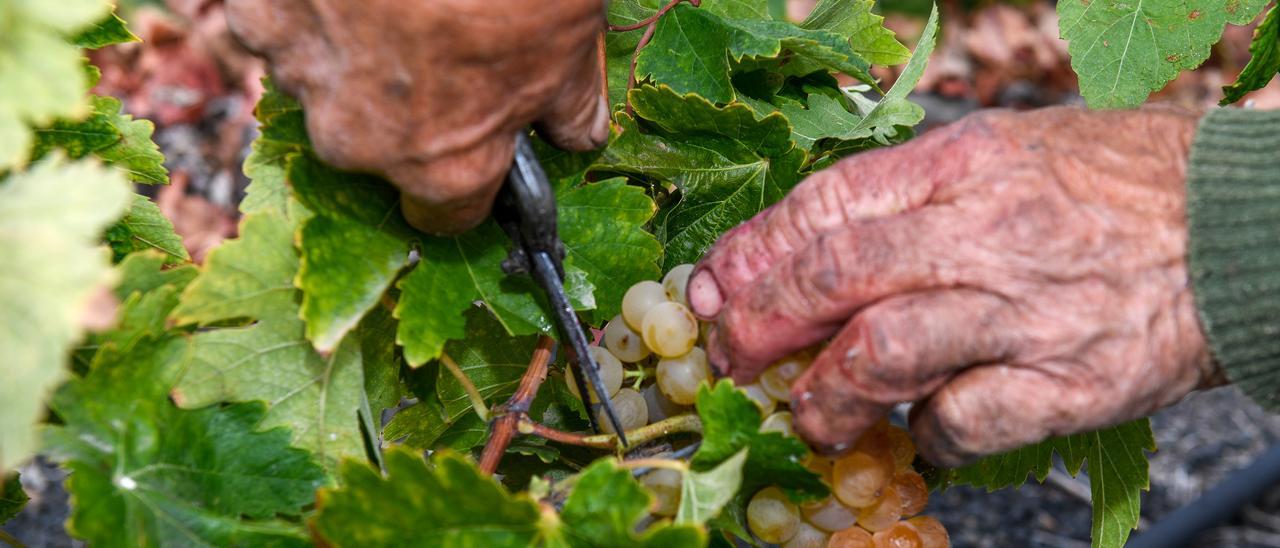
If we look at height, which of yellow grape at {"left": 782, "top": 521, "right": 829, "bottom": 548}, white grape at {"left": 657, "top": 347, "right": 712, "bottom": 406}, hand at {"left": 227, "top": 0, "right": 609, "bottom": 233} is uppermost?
hand at {"left": 227, "top": 0, "right": 609, "bottom": 233}

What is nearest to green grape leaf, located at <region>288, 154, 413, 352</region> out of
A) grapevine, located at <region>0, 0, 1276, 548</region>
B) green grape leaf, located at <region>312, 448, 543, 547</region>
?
grapevine, located at <region>0, 0, 1276, 548</region>

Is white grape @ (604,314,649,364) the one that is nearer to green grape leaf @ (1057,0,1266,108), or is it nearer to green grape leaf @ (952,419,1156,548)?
green grape leaf @ (952,419,1156,548)

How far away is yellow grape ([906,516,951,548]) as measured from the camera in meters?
0.76

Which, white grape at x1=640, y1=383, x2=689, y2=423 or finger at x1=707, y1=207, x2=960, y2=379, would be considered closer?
finger at x1=707, y1=207, x2=960, y2=379

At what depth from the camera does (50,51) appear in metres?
0.50

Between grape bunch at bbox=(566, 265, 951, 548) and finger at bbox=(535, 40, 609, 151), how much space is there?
13cm

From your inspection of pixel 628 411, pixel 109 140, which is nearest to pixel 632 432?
pixel 628 411

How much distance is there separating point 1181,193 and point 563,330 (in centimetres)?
44

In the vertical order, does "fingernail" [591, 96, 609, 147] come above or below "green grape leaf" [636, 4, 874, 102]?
above

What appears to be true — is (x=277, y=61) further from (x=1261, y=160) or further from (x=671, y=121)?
(x=1261, y=160)

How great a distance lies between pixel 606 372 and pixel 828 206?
0.69 feet

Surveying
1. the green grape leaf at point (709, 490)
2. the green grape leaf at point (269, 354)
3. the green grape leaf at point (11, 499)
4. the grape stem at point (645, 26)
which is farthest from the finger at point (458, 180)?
the green grape leaf at point (11, 499)

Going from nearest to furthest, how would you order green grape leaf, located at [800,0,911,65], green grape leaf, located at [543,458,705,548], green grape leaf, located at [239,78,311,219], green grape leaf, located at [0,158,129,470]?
green grape leaf, located at [0,158,129,470]
green grape leaf, located at [543,458,705,548]
green grape leaf, located at [239,78,311,219]
green grape leaf, located at [800,0,911,65]

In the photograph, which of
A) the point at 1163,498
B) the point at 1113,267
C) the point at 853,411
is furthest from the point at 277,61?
the point at 1163,498
